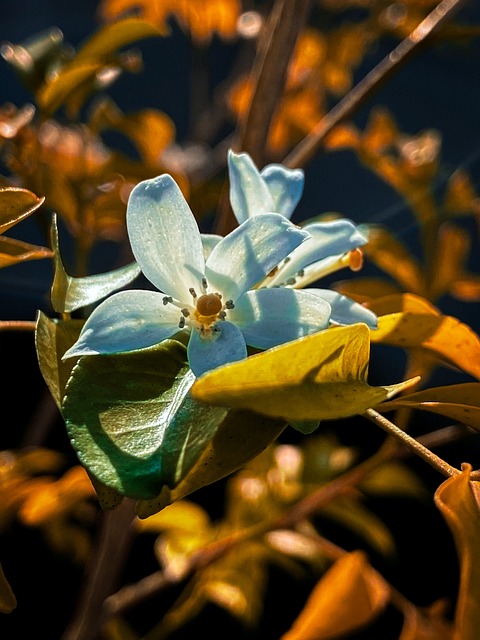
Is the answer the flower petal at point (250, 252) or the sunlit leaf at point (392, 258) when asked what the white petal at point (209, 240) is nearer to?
the flower petal at point (250, 252)

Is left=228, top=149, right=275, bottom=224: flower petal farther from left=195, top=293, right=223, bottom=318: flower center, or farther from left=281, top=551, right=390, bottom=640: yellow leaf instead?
left=281, top=551, right=390, bottom=640: yellow leaf

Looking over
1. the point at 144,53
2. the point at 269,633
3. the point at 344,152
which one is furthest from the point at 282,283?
the point at 144,53

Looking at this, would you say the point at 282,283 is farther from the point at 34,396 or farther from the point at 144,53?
the point at 144,53

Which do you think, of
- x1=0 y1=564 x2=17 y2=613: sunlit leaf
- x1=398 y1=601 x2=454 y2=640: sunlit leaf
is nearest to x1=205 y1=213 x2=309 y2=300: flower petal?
x1=0 y1=564 x2=17 y2=613: sunlit leaf

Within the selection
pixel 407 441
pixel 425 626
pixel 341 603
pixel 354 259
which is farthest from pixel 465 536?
pixel 425 626

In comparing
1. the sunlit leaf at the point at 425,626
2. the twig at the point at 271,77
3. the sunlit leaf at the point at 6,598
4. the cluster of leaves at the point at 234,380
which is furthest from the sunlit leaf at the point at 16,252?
the sunlit leaf at the point at 425,626

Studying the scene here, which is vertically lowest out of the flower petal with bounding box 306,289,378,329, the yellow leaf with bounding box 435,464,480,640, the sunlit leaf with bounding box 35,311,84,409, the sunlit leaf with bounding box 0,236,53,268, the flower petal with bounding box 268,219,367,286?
the yellow leaf with bounding box 435,464,480,640
